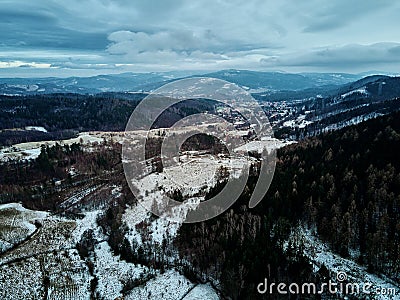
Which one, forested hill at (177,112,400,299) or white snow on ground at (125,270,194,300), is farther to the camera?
white snow on ground at (125,270,194,300)

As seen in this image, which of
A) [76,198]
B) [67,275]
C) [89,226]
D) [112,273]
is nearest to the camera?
[67,275]

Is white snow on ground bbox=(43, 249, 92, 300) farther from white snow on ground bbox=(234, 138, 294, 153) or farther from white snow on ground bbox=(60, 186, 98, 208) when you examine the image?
white snow on ground bbox=(234, 138, 294, 153)

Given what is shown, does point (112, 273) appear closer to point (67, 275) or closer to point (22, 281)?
point (67, 275)

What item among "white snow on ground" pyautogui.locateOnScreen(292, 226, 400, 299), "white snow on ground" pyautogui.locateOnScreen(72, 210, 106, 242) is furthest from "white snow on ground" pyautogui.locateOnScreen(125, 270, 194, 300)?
"white snow on ground" pyautogui.locateOnScreen(72, 210, 106, 242)

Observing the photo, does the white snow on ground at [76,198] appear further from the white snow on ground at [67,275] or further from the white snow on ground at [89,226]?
the white snow on ground at [67,275]

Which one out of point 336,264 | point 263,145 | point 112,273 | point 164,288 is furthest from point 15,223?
point 263,145

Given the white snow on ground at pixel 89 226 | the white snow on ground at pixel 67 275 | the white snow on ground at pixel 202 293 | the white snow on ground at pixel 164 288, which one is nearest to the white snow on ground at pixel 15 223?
the white snow on ground at pixel 89 226

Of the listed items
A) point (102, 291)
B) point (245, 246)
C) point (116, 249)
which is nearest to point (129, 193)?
point (116, 249)
